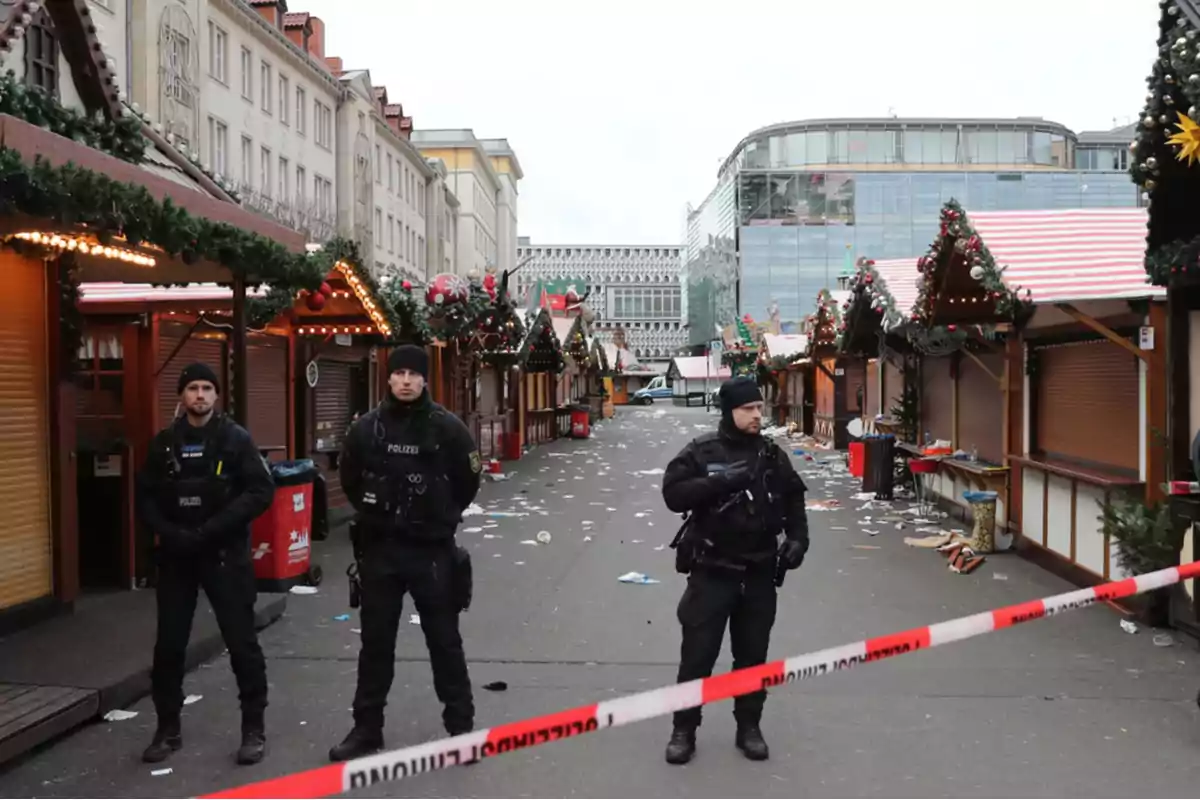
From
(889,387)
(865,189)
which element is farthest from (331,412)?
(865,189)

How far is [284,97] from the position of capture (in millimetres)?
38844

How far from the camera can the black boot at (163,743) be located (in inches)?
198

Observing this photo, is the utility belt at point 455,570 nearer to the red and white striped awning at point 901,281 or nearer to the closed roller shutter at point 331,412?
the closed roller shutter at point 331,412

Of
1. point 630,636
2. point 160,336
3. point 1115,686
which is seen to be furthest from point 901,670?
point 160,336

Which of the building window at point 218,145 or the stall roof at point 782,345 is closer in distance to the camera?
the building window at point 218,145

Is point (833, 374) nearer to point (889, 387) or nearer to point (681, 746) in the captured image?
point (889, 387)

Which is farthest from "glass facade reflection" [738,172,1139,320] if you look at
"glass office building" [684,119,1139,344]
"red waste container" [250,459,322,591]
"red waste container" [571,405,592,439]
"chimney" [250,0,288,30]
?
"red waste container" [250,459,322,591]

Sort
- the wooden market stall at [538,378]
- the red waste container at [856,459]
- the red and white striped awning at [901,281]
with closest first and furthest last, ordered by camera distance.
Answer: the red and white striped awning at [901,281]
the red waste container at [856,459]
the wooden market stall at [538,378]

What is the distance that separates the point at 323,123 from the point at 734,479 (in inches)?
1645

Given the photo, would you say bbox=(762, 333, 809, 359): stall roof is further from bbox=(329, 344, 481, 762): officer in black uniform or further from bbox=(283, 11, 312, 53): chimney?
bbox=(329, 344, 481, 762): officer in black uniform

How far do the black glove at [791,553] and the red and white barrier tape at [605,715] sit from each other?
628mm

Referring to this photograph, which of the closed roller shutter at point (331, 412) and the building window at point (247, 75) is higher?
the building window at point (247, 75)

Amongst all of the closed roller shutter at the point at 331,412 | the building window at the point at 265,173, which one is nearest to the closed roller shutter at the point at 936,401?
the closed roller shutter at the point at 331,412

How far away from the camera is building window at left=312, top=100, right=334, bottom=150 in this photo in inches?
1661
